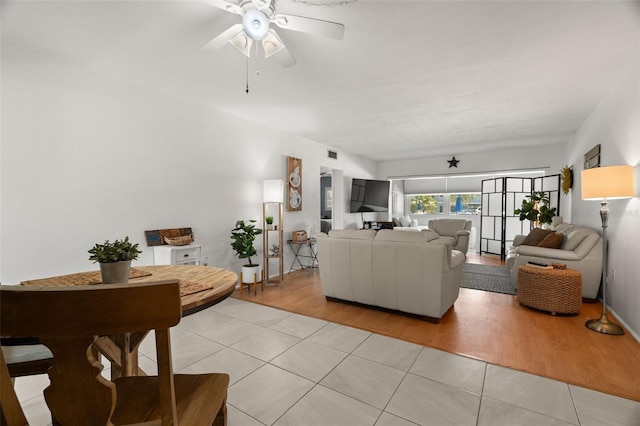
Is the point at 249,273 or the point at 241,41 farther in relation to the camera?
the point at 249,273

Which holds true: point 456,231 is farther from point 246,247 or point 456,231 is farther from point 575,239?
point 246,247

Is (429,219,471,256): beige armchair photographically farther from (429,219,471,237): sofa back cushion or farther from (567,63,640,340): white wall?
(567,63,640,340): white wall

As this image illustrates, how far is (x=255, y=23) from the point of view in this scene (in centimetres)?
183

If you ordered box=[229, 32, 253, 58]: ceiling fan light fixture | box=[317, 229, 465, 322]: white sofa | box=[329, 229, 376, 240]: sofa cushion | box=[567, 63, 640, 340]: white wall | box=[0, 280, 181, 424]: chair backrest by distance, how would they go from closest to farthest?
box=[0, 280, 181, 424]: chair backrest → box=[229, 32, 253, 58]: ceiling fan light fixture → box=[567, 63, 640, 340]: white wall → box=[317, 229, 465, 322]: white sofa → box=[329, 229, 376, 240]: sofa cushion

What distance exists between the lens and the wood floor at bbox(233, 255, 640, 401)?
6.63ft

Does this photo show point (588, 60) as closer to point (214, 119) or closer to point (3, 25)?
point (214, 119)

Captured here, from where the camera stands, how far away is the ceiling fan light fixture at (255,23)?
1.79 m

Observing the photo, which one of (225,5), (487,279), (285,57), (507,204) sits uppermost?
(225,5)

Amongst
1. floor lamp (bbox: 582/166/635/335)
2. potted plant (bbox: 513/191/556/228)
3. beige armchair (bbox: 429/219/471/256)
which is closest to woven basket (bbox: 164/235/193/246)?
floor lamp (bbox: 582/166/635/335)

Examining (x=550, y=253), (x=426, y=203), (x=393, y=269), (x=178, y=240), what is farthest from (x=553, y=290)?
(x=426, y=203)

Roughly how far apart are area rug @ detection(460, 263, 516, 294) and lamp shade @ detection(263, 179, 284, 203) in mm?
2781

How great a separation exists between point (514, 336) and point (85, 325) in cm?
312

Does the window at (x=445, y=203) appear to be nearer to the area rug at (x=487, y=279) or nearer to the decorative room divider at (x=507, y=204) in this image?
the decorative room divider at (x=507, y=204)

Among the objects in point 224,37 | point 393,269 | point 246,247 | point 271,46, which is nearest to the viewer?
point 224,37
